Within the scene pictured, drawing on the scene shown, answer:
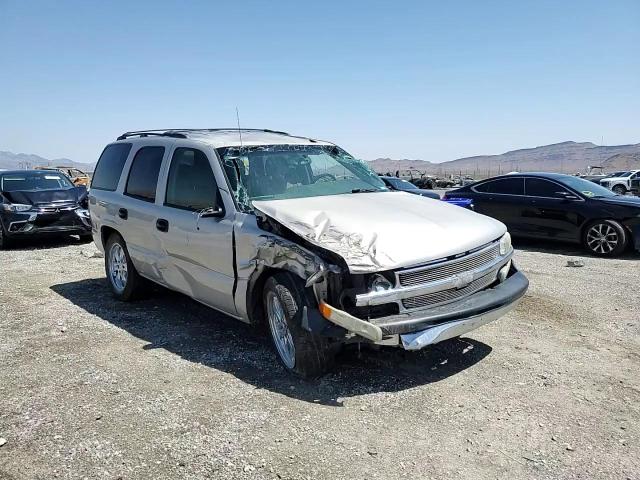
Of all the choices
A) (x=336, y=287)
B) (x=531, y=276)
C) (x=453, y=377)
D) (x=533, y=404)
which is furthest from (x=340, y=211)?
(x=531, y=276)

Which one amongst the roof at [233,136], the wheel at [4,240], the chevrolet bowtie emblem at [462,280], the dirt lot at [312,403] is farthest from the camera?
the wheel at [4,240]

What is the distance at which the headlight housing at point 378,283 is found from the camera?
3.66 metres

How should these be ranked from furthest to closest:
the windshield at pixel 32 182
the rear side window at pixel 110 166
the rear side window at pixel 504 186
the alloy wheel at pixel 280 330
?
the windshield at pixel 32 182 < the rear side window at pixel 504 186 < the rear side window at pixel 110 166 < the alloy wheel at pixel 280 330

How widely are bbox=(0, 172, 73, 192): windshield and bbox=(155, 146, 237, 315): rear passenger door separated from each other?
753 cm

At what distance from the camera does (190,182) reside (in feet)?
16.8

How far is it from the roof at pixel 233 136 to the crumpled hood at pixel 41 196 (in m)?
5.56

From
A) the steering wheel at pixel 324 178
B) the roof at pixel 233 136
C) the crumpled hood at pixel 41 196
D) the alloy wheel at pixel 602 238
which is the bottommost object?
the alloy wheel at pixel 602 238

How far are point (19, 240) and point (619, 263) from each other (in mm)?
11083

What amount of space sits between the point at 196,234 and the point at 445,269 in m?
2.22

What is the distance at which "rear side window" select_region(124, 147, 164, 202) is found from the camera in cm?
565

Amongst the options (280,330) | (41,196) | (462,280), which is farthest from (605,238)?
(41,196)

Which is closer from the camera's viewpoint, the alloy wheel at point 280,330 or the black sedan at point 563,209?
the alloy wheel at point 280,330

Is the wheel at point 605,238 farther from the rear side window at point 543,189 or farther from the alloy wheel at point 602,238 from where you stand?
the rear side window at point 543,189

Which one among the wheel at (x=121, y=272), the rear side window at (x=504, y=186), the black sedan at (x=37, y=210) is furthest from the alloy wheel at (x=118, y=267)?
the rear side window at (x=504, y=186)
